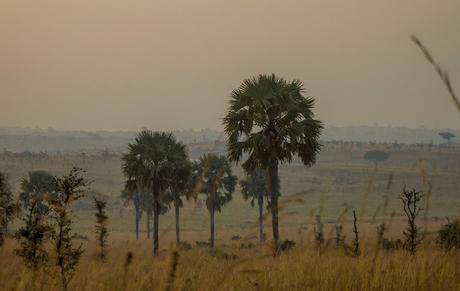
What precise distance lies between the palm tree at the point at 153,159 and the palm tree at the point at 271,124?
41.8 feet

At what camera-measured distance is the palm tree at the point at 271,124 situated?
3112cm

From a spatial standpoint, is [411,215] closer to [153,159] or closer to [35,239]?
[35,239]

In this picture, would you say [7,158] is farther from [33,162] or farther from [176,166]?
[176,166]

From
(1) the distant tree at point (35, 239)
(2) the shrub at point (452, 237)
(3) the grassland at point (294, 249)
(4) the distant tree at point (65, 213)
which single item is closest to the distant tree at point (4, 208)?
(1) the distant tree at point (35, 239)

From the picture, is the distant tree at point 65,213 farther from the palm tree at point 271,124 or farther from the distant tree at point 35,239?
the palm tree at point 271,124

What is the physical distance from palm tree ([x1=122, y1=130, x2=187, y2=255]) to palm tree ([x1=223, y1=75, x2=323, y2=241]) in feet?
41.8

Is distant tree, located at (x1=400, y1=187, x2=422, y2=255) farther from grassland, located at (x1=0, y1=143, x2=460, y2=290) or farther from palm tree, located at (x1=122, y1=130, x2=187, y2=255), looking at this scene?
palm tree, located at (x1=122, y1=130, x2=187, y2=255)

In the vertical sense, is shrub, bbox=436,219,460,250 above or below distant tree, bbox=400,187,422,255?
above

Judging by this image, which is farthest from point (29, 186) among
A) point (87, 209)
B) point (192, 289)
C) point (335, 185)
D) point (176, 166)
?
point (335, 185)

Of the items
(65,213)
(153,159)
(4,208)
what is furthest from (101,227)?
(153,159)

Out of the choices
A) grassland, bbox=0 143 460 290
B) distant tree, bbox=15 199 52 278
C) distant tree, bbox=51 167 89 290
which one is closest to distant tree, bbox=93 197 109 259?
grassland, bbox=0 143 460 290

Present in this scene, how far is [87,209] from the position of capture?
150500 mm

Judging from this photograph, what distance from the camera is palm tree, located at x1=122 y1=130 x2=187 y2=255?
1700 inches

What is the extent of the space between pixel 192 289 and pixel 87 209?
15146 centimetres
